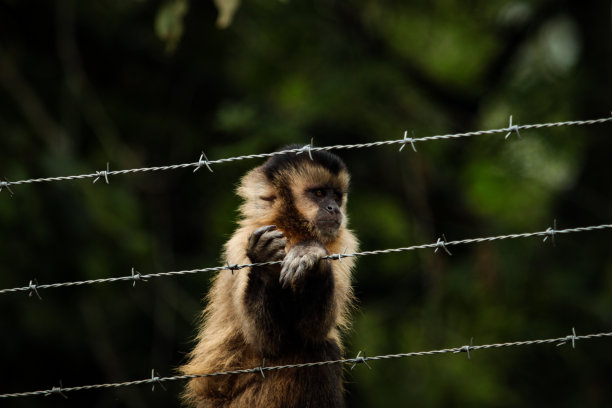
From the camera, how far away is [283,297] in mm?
4551

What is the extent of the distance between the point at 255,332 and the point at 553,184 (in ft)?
23.8

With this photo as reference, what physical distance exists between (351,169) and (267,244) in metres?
6.17

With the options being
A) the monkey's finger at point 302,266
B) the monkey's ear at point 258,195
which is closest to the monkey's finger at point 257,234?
the monkey's finger at point 302,266


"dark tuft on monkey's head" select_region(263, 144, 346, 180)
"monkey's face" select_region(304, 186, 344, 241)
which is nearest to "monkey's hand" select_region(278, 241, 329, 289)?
"monkey's face" select_region(304, 186, 344, 241)

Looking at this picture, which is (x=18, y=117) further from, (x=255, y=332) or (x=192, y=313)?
(x=255, y=332)

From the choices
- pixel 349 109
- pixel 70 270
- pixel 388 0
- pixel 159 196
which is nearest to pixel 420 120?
pixel 349 109

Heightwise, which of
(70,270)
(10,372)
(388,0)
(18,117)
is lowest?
(10,372)

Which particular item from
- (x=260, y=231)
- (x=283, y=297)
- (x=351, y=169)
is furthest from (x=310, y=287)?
(x=351, y=169)

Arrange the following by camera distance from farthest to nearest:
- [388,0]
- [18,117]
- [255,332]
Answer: [388,0] → [18,117] → [255,332]

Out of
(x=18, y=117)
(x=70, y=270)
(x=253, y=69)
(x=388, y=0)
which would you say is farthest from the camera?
(x=388, y=0)

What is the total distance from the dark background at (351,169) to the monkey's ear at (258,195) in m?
2.71

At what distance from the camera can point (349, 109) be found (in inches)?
381

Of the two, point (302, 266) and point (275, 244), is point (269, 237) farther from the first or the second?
point (302, 266)

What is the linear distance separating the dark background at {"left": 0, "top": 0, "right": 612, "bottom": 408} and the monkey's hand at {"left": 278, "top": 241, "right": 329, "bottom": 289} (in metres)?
3.94
